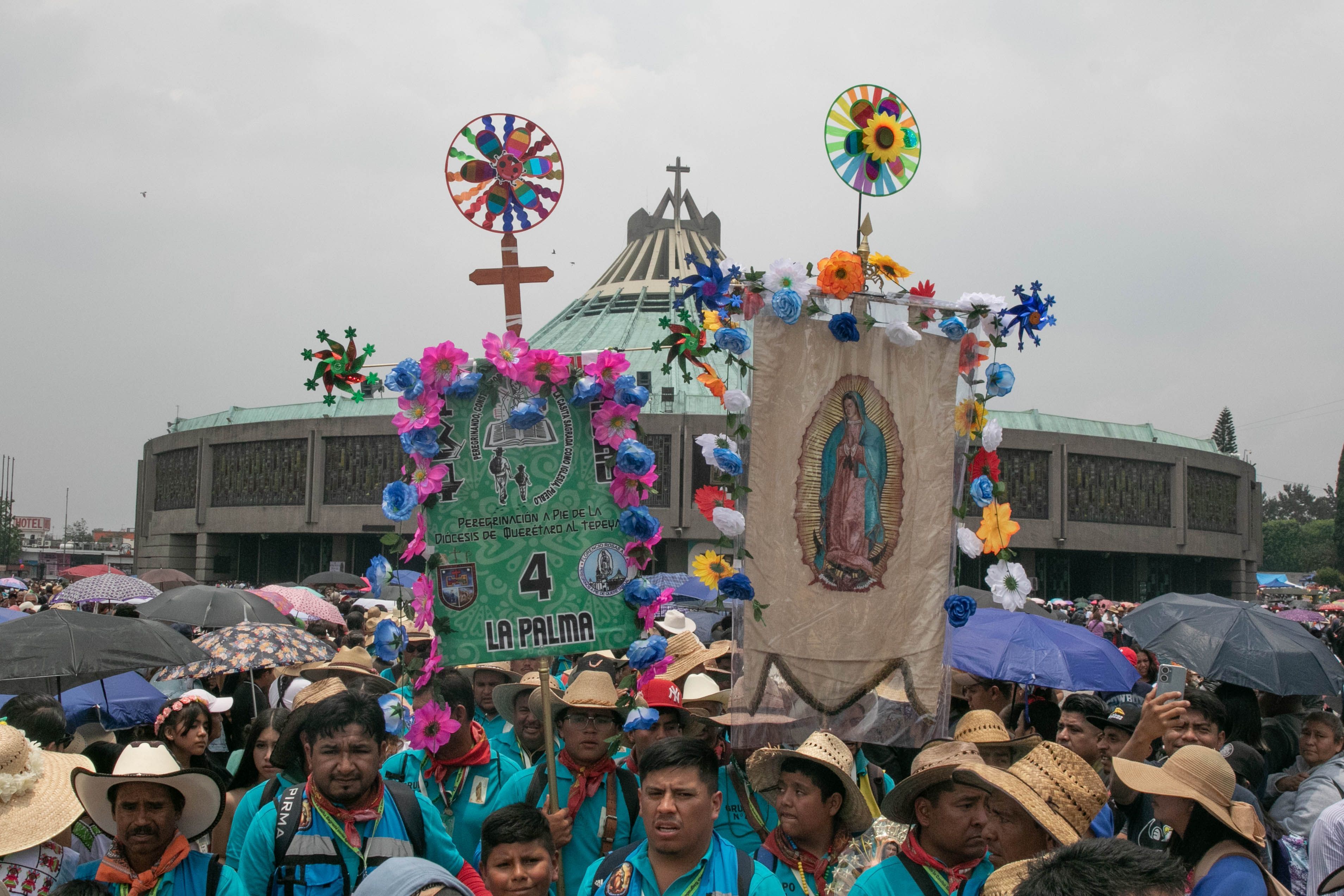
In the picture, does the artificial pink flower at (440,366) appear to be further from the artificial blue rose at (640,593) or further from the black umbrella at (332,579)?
the black umbrella at (332,579)

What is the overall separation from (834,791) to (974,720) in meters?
1.23

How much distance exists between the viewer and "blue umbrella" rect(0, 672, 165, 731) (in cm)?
722

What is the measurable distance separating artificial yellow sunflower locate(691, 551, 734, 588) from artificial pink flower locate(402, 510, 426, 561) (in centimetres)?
126

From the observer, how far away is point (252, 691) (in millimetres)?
8484

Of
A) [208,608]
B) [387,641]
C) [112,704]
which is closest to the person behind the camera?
[387,641]

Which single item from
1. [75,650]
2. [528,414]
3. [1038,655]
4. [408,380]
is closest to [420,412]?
[408,380]

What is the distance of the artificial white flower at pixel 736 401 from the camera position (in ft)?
18.7

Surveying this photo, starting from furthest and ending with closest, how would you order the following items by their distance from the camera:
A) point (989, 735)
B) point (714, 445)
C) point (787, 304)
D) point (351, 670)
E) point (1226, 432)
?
point (1226, 432) → point (351, 670) → point (714, 445) → point (787, 304) → point (989, 735)

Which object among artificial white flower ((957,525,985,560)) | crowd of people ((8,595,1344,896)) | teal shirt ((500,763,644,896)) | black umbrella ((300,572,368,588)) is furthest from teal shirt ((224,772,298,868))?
black umbrella ((300,572,368,588))

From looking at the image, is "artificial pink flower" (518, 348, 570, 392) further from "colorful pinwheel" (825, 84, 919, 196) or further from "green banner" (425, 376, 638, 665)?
"colorful pinwheel" (825, 84, 919, 196)

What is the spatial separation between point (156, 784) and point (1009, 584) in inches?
156

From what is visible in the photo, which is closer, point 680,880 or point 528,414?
point 680,880

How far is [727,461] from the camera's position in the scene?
5.66 metres

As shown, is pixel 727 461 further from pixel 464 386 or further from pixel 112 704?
pixel 112 704
